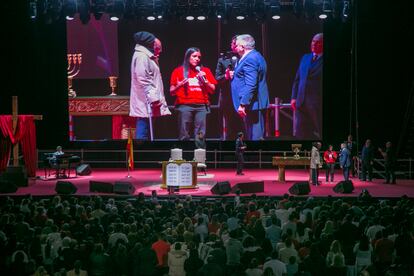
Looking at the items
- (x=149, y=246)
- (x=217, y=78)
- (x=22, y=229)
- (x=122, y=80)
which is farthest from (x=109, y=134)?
(x=149, y=246)

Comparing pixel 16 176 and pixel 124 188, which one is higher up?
→ pixel 16 176

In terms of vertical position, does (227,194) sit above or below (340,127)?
below

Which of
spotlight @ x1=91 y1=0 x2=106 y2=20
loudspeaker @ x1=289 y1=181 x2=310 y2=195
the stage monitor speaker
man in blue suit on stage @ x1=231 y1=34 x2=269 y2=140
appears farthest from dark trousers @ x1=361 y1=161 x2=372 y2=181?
the stage monitor speaker

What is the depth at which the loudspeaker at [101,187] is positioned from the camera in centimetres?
1786

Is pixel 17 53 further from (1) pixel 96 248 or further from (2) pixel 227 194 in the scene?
(1) pixel 96 248

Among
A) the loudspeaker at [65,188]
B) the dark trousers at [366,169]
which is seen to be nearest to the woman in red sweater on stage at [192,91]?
the dark trousers at [366,169]

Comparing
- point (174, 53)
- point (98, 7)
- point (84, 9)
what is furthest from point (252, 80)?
point (84, 9)

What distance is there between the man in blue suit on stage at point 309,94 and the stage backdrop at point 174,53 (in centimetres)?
22

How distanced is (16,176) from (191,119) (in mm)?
8174

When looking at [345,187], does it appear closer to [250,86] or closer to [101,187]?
[101,187]

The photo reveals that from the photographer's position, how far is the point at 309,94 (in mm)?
24969

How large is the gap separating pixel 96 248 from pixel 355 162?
1563cm

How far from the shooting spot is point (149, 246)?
30.8ft

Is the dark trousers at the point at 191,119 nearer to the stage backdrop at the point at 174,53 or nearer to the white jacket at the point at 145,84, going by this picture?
the stage backdrop at the point at 174,53
